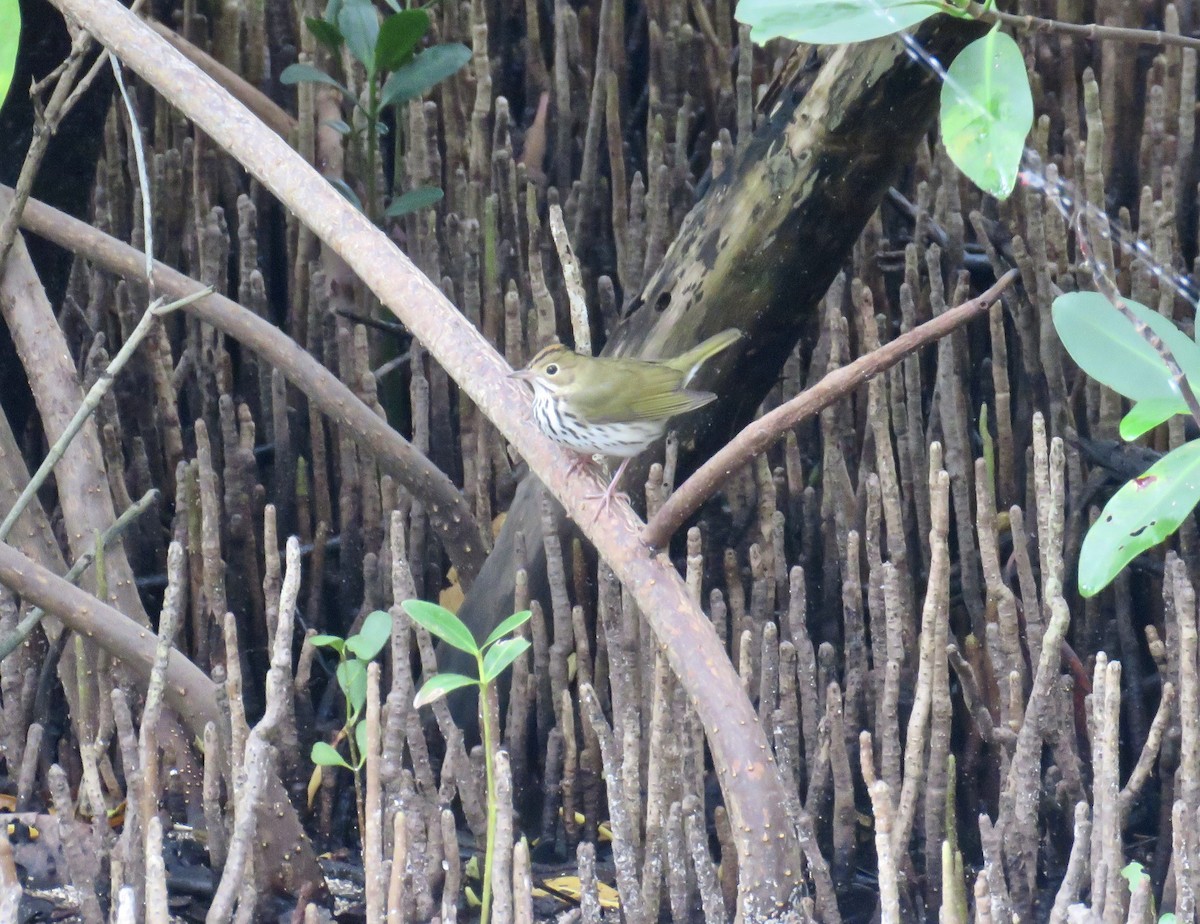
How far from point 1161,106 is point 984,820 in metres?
1.56

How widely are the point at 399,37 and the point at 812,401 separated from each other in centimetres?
161

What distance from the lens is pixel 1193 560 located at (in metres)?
2.04

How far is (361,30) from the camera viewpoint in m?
2.45

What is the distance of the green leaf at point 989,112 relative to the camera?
0.94 metres

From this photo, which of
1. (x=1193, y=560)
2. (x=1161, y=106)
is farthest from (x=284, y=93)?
(x=1193, y=560)

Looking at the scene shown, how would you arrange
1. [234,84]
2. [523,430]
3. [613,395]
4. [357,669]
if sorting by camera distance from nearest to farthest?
1. [523,430]
2. [357,669]
3. [613,395]
4. [234,84]

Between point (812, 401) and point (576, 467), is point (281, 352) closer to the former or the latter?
point (576, 467)

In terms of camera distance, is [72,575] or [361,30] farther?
[361,30]

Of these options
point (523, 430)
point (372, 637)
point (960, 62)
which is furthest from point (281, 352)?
point (960, 62)

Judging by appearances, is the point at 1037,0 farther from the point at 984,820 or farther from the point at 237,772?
the point at 237,772

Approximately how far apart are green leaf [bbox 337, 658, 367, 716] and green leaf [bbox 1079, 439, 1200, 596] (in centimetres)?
105

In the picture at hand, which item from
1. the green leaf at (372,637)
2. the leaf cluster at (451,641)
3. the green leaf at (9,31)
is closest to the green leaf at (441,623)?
the leaf cluster at (451,641)

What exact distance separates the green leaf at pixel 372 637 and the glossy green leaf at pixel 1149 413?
37.9 inches

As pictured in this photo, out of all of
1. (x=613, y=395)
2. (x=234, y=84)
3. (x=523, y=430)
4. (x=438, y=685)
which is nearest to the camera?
(x=438, y=685)
